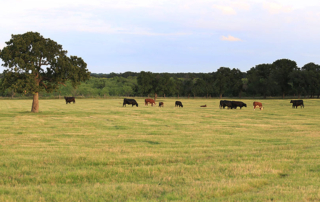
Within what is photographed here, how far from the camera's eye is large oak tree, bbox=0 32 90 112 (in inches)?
1289

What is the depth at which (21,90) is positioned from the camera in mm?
32438

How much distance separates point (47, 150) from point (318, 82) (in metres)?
110

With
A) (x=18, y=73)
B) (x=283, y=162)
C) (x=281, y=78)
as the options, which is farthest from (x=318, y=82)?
(x=283, y=162)

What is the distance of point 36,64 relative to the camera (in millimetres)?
34656

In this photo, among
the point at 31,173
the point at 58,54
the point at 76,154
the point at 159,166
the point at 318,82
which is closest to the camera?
the point at 31,173

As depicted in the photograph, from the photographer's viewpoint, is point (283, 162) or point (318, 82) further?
Result: point (318, 82)

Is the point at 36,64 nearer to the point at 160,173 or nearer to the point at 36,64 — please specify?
the point at 36,64

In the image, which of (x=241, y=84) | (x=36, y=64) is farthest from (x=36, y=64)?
(x=241, y=84)

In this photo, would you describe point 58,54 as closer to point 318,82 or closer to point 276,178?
point 276,178

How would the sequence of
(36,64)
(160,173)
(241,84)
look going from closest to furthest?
(160,173) < (36,64) < (241,84)

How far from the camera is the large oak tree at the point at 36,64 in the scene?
32750 millimetres

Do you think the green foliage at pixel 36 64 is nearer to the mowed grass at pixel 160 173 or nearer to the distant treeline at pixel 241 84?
the mowed grass at pixel 160 173

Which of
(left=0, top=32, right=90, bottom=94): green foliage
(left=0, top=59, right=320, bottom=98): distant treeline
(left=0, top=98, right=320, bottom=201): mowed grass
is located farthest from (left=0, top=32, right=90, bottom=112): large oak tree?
(left=0, top=59, right=320, bottom=98): distant treeline

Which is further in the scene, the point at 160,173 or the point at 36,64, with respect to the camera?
the point at 36,64
